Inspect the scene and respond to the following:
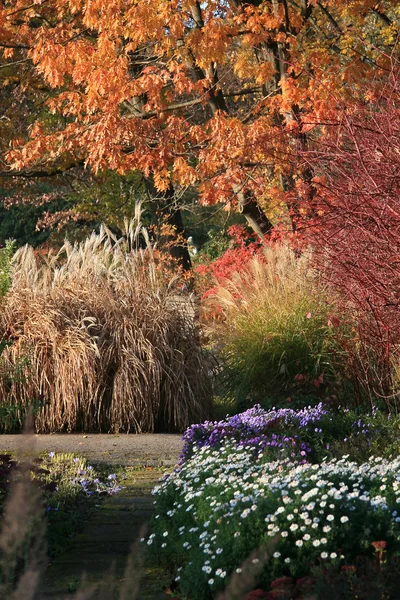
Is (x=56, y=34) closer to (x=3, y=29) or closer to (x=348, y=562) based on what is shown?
(x=3, y=29)

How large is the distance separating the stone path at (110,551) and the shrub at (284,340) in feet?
8.21

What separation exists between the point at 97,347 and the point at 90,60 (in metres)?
4.80

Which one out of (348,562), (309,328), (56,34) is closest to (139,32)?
(56,34)

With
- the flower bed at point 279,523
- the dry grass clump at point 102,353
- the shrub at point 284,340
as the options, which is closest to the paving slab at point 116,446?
the dry grass clump at point 102,353

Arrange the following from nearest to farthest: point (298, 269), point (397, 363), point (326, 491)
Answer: point (326, 491) < point (397, 363) < point (298, 269)

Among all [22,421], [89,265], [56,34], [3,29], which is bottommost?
[22,421]

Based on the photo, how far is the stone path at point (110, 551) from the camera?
3.69m

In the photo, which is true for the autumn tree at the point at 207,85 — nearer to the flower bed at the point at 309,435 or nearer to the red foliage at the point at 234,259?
the red foliage at the point at 234,259

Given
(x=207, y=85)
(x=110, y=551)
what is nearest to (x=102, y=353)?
(x=110, y=551)

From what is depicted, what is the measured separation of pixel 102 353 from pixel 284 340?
5.77ft

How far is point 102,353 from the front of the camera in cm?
750

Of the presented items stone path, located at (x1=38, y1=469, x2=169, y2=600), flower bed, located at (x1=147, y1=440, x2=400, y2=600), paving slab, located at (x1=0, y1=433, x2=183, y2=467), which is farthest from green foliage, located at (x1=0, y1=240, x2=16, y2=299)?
flower bed, located at (x1=147, y1=440, x2=400, y2=600)

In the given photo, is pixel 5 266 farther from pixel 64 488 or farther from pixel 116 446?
pixel 64 488

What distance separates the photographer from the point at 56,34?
453 inches
